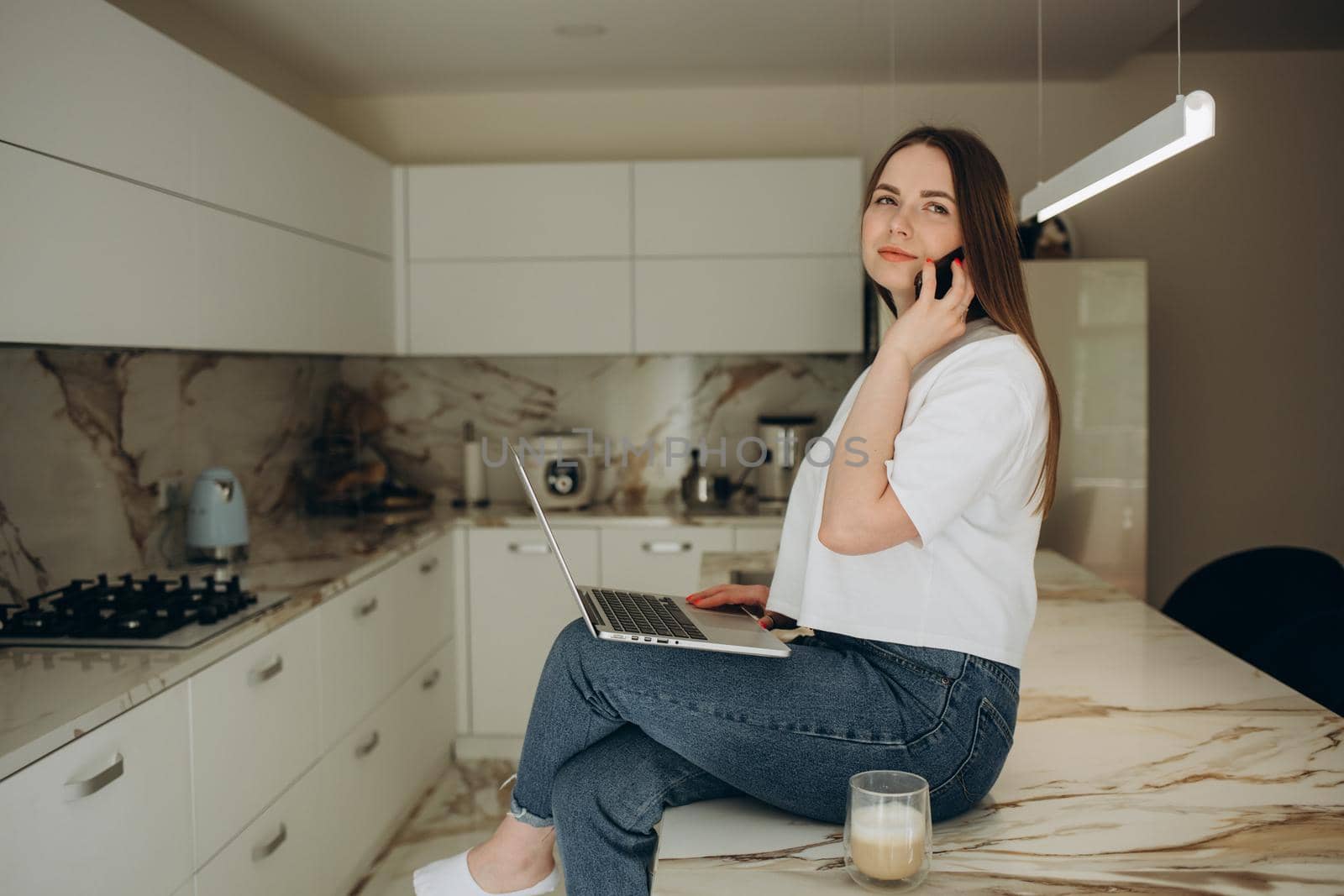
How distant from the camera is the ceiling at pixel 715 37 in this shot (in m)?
3.18

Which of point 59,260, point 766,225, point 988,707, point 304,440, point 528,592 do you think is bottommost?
point 528,592

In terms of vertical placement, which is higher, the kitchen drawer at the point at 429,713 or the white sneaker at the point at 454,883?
the white sneaker at the point at 454,883

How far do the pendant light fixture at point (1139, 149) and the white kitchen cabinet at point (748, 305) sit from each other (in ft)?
5.41

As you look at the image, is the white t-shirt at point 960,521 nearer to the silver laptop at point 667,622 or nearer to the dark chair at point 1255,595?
the silver laptop at point 667,622

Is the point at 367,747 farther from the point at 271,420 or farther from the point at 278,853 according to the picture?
the point at 271,420

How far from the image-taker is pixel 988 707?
1.29 meters

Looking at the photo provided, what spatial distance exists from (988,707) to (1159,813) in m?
0.23

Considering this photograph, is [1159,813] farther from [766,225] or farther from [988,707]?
[766,225]

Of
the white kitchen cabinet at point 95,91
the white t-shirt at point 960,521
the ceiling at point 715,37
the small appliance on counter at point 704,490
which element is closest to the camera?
the white t-shirt at point 960,521

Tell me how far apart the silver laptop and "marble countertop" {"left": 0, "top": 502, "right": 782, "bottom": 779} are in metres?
0.75

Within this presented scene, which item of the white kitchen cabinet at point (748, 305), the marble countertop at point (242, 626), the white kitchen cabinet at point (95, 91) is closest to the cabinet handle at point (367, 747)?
the marble countertop at point (242, 626)

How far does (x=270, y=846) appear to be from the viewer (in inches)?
89.7

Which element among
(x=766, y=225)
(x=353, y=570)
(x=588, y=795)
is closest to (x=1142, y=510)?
(x=766, y=225)

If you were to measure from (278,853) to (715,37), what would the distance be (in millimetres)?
2643
